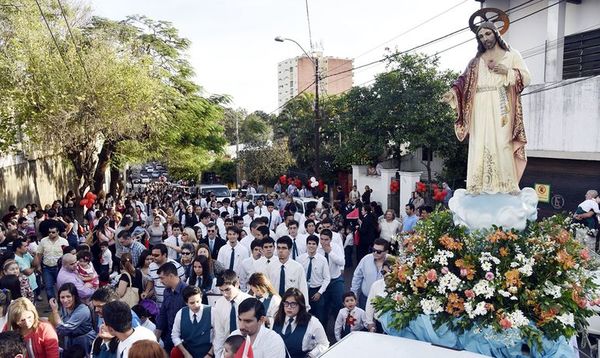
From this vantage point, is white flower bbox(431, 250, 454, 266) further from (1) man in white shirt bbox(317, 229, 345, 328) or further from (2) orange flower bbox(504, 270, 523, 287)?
(1) man in white shirt bbox(317, 229, 345, 328)

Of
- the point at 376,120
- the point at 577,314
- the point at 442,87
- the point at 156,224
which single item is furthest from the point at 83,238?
the point at 442,87

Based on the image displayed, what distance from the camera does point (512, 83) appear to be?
5.35 metres

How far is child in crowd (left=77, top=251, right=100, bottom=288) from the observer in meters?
7.12

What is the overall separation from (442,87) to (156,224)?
12.3m

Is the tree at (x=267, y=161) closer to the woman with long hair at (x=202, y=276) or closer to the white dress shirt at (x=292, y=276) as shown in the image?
the white dress shirt at (x=292, y=276)

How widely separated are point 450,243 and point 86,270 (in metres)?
4.96

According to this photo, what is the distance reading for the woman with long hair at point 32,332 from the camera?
4.70 meters

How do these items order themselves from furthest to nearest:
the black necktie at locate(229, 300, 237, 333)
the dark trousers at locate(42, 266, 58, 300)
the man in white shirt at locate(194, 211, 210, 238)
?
1. the man in white shirt at locate(194, 211, 210, 238)
2. the dark trousers at locate(42, 266, 58, 300)
3. the black necktie at locate(229, 300, 237, 333)

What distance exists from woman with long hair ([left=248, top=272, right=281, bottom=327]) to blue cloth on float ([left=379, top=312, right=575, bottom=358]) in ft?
5.20

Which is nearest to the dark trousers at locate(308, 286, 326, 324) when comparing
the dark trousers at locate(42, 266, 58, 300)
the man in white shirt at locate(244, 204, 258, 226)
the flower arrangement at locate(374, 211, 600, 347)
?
the flower arrangement at locate(374, 211, 600, 347)

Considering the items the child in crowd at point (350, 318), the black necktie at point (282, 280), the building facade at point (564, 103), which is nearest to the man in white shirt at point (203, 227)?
the black necktie at point (282, 280)

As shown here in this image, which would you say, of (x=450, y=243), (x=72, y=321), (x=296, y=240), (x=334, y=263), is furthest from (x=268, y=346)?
(x=296, y=240)

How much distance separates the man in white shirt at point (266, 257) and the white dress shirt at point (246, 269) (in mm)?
52

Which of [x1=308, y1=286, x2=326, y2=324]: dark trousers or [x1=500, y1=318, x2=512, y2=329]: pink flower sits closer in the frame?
[x1=500, y1=318, x2=512, y2=329]: pink flower
